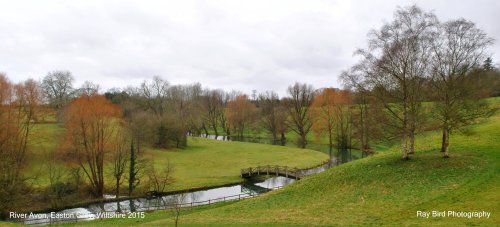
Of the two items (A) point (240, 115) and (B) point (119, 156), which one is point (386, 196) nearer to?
(B) point (119, 156)

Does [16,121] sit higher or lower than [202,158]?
higher

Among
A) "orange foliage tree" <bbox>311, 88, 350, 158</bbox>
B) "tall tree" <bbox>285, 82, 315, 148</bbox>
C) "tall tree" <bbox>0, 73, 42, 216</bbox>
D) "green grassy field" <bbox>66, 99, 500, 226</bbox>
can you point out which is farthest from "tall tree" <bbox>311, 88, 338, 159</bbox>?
"tall tree" <bbox>0, 73, 42, 216</bbox>

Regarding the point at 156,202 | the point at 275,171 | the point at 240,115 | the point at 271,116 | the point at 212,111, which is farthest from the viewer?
the point at 212,111

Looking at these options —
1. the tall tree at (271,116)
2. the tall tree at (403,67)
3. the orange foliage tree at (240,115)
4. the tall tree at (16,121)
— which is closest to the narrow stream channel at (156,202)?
the tall tree at (16,121)

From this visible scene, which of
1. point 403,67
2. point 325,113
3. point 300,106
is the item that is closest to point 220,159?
point 325,113

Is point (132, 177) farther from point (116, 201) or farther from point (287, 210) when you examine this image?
point (287, 210)

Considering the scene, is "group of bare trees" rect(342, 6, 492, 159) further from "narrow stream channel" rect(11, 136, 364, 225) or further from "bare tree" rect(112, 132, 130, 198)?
"bare tree" rect(112, 132, 130, 198)

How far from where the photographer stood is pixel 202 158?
67188 mm

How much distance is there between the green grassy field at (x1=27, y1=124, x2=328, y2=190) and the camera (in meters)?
47.7

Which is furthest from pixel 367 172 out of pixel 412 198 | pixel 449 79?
pixel 449 79

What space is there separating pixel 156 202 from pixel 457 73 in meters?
32.8

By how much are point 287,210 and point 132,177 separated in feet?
89.9

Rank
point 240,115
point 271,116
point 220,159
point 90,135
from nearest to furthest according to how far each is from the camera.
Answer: point 90,135 → point 220,159 → point 271,116 → point 240,115

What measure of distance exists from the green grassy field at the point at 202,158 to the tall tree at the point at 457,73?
102ft
